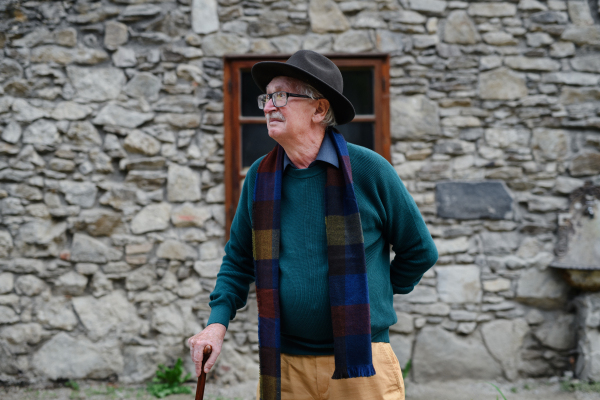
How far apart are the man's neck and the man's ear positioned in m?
0.05

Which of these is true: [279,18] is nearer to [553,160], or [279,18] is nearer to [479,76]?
[479,76]

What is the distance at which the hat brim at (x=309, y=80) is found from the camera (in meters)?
1.52

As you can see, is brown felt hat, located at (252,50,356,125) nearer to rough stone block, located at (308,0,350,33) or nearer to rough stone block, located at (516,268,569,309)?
rough stone block, located at (308,0,350,33)

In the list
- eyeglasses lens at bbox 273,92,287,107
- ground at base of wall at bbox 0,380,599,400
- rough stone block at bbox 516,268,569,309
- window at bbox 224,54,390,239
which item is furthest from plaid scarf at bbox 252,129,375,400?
rough stone block at bbox 516,268,569,309

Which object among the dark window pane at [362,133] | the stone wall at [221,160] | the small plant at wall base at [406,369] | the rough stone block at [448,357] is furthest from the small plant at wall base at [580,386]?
the dark window pane at [362,133]

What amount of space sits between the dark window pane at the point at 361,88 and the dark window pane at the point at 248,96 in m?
0.68

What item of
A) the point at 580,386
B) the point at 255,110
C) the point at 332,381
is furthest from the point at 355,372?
the point at 580,386

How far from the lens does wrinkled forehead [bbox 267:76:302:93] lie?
5.19 ft

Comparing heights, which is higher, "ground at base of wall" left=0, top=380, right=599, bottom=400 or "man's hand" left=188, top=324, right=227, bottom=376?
"man's hand" left=188, top=324, right=227, bottom=376

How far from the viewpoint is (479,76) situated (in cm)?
334

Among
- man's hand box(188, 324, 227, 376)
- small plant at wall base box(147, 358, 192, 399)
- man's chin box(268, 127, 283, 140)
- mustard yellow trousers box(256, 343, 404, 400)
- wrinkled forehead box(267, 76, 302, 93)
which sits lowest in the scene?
small plant at wall base box(147, 358, 192, 399)

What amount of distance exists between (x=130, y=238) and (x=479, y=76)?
2.83 metres

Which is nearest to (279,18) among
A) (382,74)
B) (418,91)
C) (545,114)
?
(382,74)

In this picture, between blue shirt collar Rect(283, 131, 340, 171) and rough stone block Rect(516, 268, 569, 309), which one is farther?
rough stone block Rect(516, 268, 569, 309)
